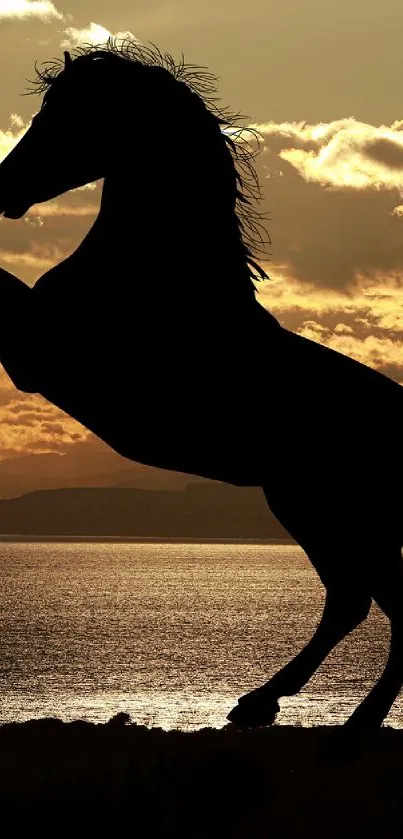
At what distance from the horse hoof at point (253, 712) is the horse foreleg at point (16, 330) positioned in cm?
272

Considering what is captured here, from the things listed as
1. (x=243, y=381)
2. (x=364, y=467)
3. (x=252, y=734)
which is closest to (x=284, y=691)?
(x=252, y=734)

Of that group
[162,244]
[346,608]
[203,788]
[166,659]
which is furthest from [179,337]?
[166,659]

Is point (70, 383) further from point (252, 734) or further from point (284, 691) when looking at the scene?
point (252, 734)

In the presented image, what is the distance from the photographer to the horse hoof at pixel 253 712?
8.47 metres

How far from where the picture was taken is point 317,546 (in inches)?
313

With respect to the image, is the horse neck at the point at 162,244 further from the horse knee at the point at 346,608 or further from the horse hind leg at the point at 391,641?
the horse knee at the point at 346,608

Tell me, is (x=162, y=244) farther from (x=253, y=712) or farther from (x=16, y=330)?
(x=253, y=712)

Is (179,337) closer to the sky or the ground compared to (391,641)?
closer to the sky

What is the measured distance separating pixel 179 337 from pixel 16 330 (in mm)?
1020

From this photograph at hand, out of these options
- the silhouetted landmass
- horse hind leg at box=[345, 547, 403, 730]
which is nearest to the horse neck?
horse hind leg at box=[345, 547, 403, 730]

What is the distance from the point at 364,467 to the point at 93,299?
6.86 feet

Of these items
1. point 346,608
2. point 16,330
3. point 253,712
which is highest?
point 16,330

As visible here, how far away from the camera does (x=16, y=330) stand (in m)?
7.40

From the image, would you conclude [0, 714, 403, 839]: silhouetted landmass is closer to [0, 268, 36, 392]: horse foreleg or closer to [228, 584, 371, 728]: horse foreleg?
[228, 584, 371, 728]: horse foreleg
